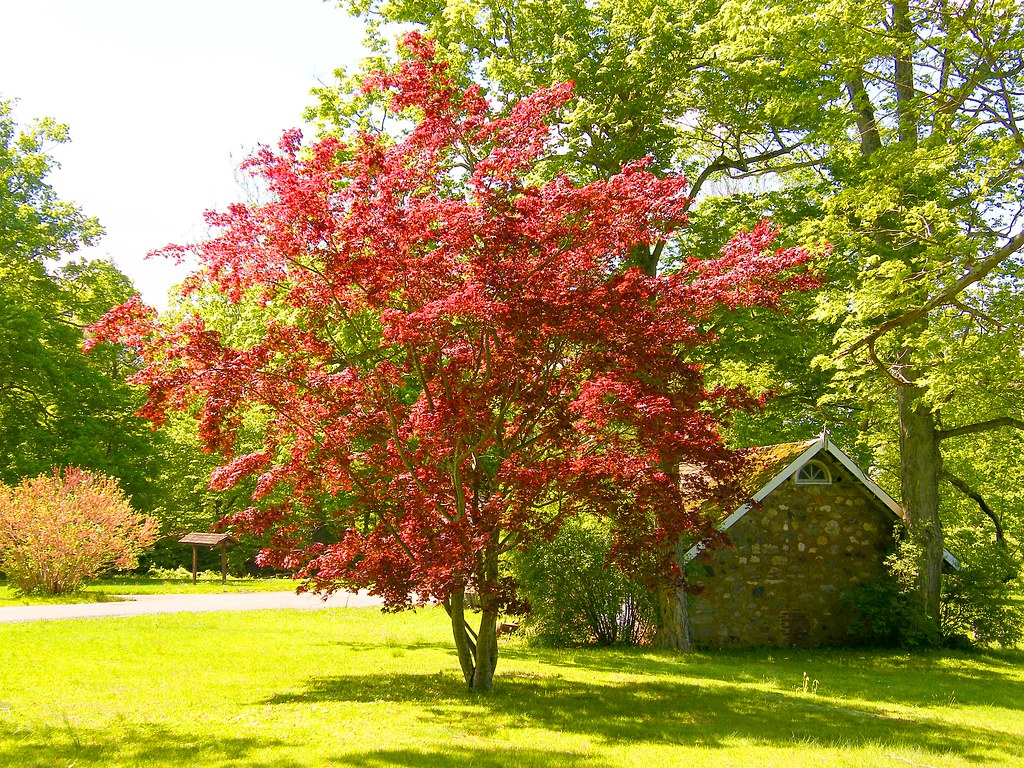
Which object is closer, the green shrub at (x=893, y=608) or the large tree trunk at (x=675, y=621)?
the large tree trunk at (x=675, y=621)

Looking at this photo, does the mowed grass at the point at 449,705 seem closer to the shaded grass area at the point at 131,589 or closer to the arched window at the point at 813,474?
the arched window at the point at 813,474

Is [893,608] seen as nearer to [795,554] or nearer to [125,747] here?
[795,554]

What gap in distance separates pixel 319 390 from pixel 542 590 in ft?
24.8

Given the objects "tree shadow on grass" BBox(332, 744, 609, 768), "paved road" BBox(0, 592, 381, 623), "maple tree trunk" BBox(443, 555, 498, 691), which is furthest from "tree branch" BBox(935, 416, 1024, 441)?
"tree shadow on grass" BBox(332, 744, 609, 768)

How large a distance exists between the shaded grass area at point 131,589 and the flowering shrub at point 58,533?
453 millimetres

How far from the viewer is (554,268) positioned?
8.87 m

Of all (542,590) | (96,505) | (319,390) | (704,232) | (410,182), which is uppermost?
(704,232)

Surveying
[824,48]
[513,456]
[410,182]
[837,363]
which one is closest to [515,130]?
[410,182]

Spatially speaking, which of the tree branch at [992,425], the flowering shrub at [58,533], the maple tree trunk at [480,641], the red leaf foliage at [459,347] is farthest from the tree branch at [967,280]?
the flowering shrub at [58,533]

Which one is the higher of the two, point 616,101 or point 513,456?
point 616,101

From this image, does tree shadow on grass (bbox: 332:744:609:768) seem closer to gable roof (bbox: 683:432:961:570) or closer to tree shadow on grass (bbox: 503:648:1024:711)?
tree shadow on grass (bbox: 503:648:1024:711)

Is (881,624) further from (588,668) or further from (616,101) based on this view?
(616,101)

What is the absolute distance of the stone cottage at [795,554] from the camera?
16312 millimetres

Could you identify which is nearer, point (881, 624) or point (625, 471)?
point (625, 471)
